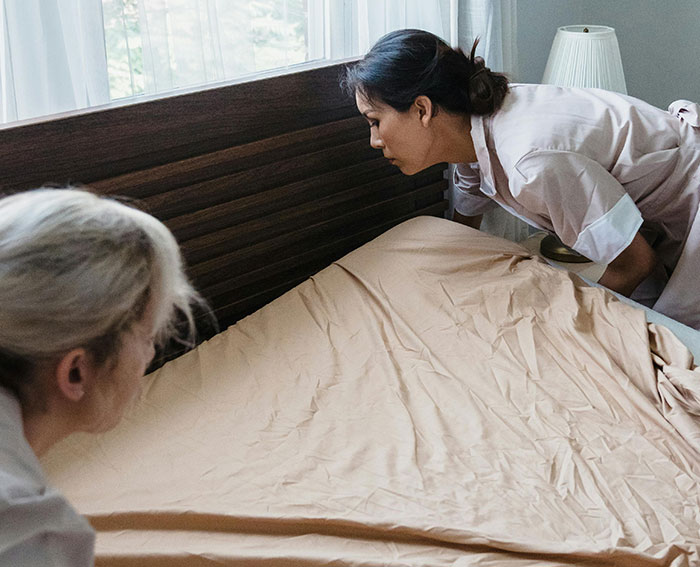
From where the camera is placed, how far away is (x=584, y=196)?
1.54m

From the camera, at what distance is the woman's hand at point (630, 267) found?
1.58 metres

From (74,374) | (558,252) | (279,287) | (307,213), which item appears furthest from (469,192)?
(74,374)

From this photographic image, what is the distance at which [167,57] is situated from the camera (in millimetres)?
1672

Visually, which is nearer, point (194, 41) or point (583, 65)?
point (194, 41)

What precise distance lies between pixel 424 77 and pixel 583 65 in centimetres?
75

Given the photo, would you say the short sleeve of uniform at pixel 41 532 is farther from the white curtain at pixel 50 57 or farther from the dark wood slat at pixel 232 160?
the white curtain at pixel 50 57

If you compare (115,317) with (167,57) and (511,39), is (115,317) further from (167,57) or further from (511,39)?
(511,39)

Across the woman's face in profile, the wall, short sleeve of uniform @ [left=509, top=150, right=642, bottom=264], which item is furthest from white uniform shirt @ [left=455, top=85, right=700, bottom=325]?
the wall

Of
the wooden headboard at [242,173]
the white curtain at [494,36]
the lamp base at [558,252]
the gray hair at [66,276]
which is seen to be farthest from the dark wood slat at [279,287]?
the gray hair at [66,276]

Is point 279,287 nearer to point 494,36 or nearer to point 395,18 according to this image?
point 395,18

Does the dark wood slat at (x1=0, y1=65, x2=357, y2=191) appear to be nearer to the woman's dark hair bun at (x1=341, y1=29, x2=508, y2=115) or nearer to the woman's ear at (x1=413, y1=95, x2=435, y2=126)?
the woman's dark hair bun at (x1=341, y1=29, x2=508, y2=115)

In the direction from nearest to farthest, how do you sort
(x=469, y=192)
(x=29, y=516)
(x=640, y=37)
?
1. (x=29, y=516)
2. (x=469, y=192)
3. (x=640, y=37)

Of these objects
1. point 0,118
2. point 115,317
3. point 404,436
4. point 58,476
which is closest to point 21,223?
point 115,317

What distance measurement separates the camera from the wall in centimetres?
251
